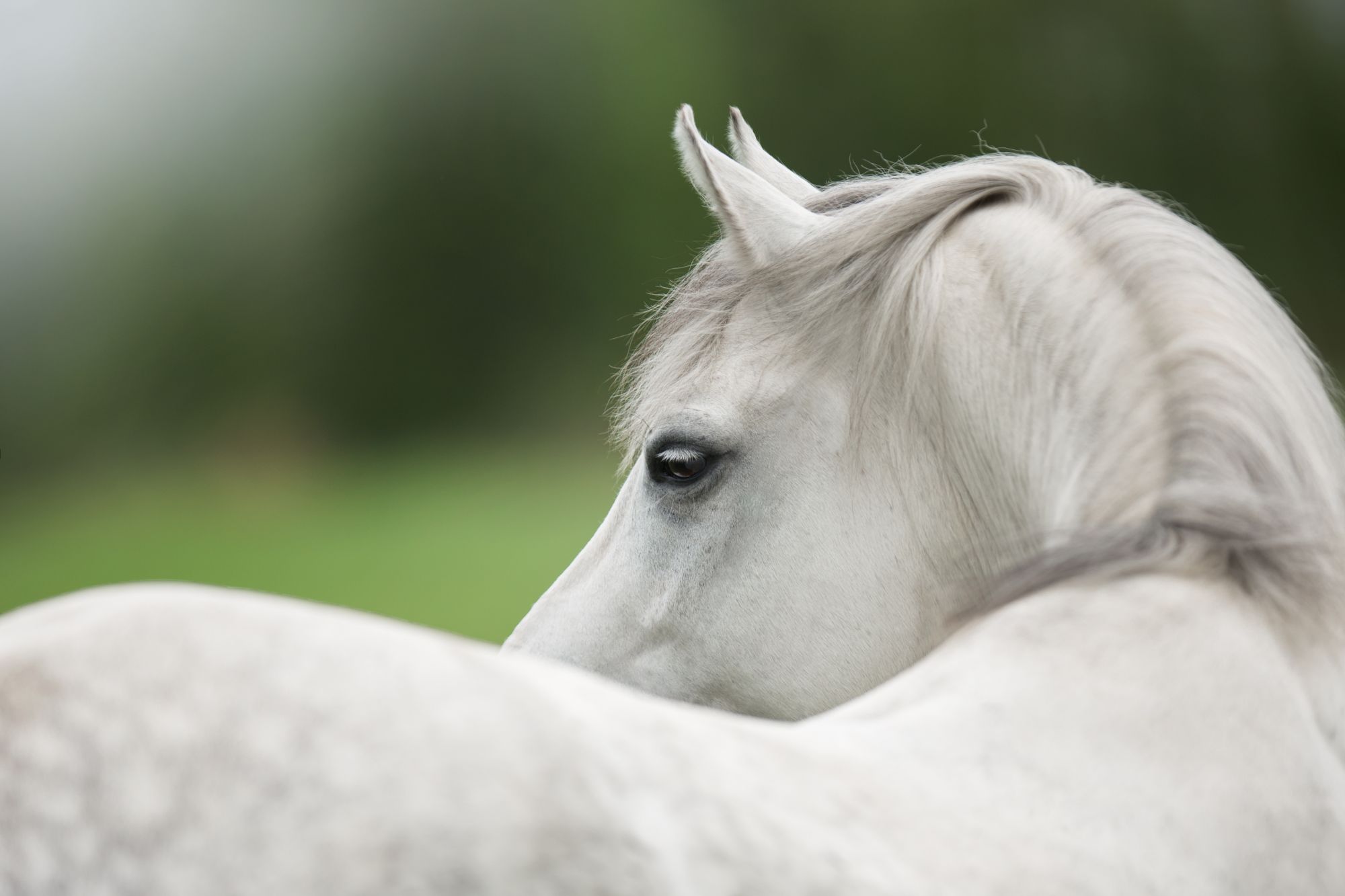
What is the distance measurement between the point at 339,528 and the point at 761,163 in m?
6.76

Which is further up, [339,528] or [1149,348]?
[1149,348]

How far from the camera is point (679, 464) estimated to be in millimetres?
1159

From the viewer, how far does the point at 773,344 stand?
3.72ft

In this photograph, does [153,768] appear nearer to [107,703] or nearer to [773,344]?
[107,703]

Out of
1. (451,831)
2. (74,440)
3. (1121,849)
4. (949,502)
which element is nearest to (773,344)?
(949,502)

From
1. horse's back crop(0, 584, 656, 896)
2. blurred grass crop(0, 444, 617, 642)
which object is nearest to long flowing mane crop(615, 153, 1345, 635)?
horse's back crop(0, 584, 656, 896)

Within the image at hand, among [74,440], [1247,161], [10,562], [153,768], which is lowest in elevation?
[10,562]

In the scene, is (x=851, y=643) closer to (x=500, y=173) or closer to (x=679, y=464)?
(x=679, y=464)

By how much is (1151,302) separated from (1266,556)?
247 millimetres

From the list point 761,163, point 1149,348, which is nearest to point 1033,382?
point 1149,348

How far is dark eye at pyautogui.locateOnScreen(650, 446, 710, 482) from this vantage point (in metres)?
1.14

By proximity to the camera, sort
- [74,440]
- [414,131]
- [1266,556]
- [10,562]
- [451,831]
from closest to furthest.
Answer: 1. [451,831]
2. [1266,556]
3. [10,562]
4. [74,440]
5. [414,131]

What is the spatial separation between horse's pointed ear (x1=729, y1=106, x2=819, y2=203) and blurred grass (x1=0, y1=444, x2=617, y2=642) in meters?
4.67

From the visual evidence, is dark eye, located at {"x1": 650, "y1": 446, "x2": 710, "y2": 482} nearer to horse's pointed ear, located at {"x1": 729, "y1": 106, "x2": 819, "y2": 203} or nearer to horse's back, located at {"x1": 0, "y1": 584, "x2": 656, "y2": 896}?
horse's pointed ear, located at {"x1": 729, "y1": 106, "x2": 819, "y2": 203}
